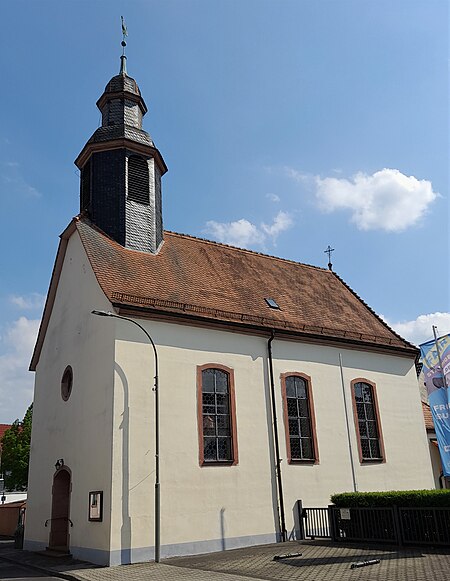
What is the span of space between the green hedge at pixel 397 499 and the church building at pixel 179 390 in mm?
2065

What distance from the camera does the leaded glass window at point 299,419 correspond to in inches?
700

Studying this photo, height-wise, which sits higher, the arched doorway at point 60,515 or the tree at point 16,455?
the tree at point 16,455

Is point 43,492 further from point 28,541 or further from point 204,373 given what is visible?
point 204,373

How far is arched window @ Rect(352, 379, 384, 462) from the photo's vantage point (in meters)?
19.5

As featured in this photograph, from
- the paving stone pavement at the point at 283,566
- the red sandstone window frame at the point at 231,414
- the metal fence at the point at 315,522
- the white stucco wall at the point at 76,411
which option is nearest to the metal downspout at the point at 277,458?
the metal fence at the point at 315,522

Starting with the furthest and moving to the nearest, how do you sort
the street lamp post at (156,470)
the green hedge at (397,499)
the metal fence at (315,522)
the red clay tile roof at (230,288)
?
the red clay tile roof at (230,288), the metal fence at (315,522), the street lamp post at (156,470), the green hedge at (397,499)

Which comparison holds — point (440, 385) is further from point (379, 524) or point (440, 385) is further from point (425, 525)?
point (379, 524)

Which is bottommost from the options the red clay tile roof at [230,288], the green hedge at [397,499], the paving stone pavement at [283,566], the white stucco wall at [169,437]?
the paving stone pavement at [283,566]

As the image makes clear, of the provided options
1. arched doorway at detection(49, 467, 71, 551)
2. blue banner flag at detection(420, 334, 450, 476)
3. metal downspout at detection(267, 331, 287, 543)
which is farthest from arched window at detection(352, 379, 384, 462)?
arched doorway at detection(49, 467, 71, 551)

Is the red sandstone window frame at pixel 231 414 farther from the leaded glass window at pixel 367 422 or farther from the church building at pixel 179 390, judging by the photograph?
the leaded glass window at pixel 367 422

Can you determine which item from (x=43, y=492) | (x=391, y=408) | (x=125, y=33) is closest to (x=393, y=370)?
(x=391, y=408)

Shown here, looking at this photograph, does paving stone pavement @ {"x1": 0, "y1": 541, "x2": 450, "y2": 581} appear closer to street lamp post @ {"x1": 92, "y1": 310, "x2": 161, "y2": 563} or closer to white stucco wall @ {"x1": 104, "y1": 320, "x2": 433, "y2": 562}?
street lamp post @ {"x1": 92, "y1": 310, "x2": 161, "y2": 563}

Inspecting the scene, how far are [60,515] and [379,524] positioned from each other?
953 centimetres

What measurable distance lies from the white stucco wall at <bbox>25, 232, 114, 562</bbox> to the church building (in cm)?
8
